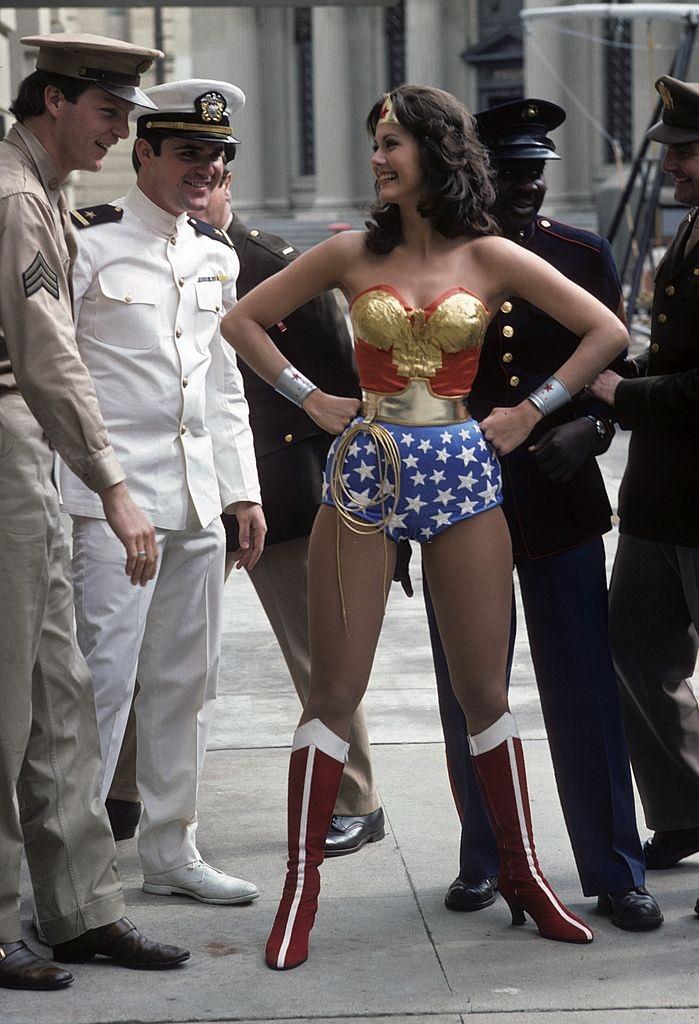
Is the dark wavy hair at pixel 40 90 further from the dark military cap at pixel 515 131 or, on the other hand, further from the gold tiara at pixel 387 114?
the dark military cap at pixel 515 131

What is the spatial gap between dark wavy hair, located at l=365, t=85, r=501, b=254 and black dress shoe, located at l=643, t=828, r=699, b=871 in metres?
1.75

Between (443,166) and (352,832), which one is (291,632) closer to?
(352,832)

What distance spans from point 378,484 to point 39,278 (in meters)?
0.87

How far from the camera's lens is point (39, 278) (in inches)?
134

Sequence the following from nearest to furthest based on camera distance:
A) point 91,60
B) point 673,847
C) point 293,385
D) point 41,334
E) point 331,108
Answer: point 41,334
point 91,60
point 293,385
point 673,847
point 331,108

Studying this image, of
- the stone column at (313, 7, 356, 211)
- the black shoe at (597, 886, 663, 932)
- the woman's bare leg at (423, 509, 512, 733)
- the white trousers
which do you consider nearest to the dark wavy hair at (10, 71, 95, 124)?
the white trousers

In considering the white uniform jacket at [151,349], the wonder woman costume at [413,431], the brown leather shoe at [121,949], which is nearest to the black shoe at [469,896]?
the brown leather shoe at [121,949]

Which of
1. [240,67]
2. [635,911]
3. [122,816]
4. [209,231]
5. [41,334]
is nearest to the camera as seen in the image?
[41,334]

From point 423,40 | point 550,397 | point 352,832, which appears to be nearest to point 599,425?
point 550,397

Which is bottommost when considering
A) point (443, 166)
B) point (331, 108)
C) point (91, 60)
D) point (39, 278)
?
point (331, 108)

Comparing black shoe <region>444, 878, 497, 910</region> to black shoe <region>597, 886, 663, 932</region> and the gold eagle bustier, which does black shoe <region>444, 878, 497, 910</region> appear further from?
the gold eagle bustier

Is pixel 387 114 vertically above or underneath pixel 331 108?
above

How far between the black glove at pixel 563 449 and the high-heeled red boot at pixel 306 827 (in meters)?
0.80

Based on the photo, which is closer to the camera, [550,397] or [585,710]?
[550,397]
